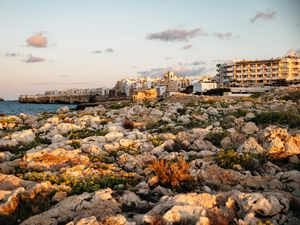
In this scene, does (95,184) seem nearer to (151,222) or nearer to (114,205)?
(114,205)

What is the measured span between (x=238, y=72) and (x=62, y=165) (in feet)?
397

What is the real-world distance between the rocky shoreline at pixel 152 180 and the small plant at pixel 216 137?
49 mm

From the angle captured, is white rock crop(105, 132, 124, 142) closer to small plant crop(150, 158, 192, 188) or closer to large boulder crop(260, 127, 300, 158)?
small plant crop(150, 158, 192, 188)

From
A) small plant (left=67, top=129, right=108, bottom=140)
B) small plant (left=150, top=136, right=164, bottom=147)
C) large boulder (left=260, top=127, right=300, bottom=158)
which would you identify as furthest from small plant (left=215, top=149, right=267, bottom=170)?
small plant (left=67, top=129, right=108, bottom=140)

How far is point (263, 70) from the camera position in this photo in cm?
12200

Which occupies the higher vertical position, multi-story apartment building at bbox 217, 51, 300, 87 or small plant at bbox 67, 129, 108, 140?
multi-story apartment building at bbox 217, 51, 300, 87

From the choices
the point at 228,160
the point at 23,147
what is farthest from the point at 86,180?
the point at 23,147

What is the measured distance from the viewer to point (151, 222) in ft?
23.8

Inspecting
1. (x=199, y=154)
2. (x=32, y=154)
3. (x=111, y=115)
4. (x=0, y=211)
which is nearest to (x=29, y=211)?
(x=0, y=211)

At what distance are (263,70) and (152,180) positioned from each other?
391 feet

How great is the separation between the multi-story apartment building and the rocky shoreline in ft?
341

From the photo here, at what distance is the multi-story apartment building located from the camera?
392ft

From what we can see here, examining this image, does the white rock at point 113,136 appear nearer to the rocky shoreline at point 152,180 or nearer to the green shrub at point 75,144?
the rocky shoreline at point 152,180

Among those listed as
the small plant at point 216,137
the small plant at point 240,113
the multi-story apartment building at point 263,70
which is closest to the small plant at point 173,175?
the small plant at point 216,137
